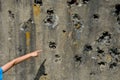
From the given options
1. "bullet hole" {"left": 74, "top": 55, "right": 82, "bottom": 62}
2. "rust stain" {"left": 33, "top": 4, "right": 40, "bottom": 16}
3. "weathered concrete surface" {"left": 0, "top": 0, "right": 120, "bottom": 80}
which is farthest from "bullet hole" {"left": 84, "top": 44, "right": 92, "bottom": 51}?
"rust stain" {"left": 33, "top": 4, "right": 40, "bottom": 16}

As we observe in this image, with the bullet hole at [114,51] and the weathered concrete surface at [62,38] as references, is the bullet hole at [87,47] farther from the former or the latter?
the bullet hole at [114,51]

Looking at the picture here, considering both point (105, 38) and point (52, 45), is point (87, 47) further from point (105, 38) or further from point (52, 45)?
point (52, 45)

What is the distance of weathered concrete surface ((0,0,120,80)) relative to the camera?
12.5ft

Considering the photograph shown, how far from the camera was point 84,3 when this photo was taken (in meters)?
3.78

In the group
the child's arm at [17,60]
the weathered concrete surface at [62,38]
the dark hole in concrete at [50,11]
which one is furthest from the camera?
the dark hole in concrete at [50,11]

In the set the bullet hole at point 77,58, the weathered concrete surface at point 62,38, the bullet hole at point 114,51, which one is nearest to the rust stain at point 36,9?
Answer: the weathered concrete surface at point 62,38

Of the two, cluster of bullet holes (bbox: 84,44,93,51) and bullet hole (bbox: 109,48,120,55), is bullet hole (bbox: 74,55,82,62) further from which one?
bullet hole (bbox: 109,48,120,55)

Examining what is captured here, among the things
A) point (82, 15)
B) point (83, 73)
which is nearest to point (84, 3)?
point (82, 15)

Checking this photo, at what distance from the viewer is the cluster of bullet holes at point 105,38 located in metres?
3.80

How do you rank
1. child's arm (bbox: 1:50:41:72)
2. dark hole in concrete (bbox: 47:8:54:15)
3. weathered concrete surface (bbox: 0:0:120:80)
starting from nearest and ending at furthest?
child's arm (bbox: 1:50:41:72)
weathered concrete surface (bbox: 0:0:120:80)
dark hole in concrete (bbox: 47:8:54:15)

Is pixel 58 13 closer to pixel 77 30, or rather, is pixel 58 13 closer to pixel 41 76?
pixel 77 30

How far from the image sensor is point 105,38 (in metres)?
3.82

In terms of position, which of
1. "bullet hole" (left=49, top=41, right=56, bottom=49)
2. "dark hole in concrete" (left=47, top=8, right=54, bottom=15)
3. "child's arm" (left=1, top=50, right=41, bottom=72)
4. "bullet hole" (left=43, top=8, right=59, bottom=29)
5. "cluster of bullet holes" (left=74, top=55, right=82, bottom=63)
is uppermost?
"dark hole in concrete" (left=47, top=8, right=54, bottom=15)

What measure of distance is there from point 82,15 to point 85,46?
0.30 m
